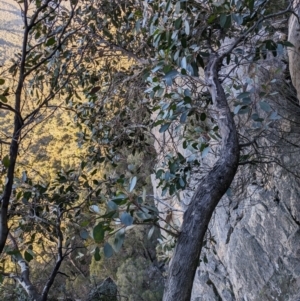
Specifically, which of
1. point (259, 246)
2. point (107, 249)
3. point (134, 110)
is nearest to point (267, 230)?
point (259, 246)

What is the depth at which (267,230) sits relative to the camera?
7.60 ft

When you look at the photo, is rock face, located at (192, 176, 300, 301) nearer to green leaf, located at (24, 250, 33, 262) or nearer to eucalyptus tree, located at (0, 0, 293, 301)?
eucalyptus tree, located at (0, 0, 293, 301)

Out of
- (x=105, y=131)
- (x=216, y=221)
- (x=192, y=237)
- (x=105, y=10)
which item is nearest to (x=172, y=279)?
(x=192, y=237)

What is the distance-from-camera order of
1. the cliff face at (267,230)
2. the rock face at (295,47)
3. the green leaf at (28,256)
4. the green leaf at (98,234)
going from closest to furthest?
the green leaf at (98,234) → the green leaf at (28,256) → the rock face at (295,47) → the cliff face at (267,230)

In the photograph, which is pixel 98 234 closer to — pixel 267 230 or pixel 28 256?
pixel 28 256

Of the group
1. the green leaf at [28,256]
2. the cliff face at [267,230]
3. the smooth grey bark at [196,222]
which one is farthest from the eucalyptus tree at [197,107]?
the cliff face at [267,230]

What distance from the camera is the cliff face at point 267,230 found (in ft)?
6.92

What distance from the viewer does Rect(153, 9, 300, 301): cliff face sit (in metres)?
2.11

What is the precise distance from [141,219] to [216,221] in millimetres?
2272

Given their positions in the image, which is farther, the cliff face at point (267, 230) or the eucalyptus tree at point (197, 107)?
the cliff face at point (267, 230)

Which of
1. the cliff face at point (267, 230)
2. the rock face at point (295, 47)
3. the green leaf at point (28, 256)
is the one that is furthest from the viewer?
the cliff face at point (267, 230)

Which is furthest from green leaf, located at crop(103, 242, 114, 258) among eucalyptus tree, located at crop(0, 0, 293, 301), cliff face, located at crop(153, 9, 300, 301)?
cliff face, located at crop(153, 9, 300, 301)

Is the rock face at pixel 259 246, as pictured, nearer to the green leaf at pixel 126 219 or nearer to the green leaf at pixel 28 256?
the green leaf at pixel 28 256

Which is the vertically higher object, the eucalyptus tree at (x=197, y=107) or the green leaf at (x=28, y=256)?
the eucalyptus tree at (x=197, y=107)
